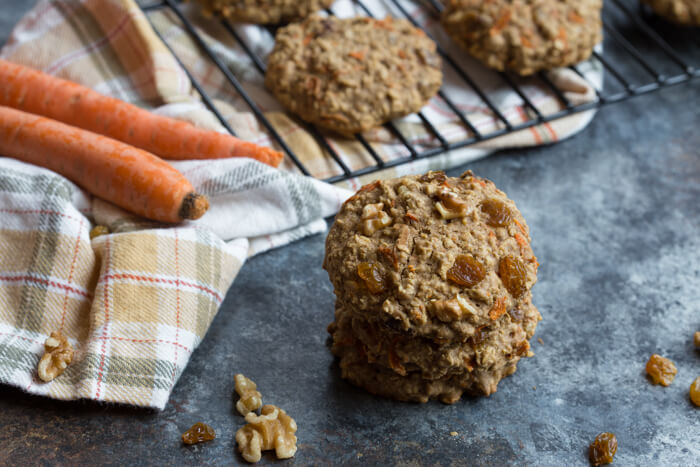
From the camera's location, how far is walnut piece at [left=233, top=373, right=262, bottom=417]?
2105 mm

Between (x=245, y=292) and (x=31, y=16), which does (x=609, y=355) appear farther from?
(x=31, y=16)

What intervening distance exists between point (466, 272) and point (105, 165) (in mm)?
1409

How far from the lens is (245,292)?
2.48 metres

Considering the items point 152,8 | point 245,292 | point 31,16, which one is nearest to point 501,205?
point 245,292

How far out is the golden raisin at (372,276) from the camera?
6.32ft

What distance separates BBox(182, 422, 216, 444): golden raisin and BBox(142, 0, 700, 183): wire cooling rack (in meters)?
1.08

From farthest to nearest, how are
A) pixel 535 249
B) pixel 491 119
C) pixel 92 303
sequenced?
1. pixel 491 119
2. pixel 535 249
3. pixel 92 303

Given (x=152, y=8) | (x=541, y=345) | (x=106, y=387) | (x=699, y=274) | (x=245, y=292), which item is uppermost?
(x=152, y=8)

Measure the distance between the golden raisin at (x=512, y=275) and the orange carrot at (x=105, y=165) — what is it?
1.08 metres

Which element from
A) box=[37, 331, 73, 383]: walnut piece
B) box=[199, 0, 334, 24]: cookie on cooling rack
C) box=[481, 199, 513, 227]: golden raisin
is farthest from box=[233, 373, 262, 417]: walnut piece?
box=[199, 0, 334, 24]: cookie on cooling rack

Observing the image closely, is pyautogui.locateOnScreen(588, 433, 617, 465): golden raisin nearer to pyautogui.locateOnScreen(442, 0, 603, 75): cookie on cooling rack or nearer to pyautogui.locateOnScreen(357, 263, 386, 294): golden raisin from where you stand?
pyautogui.locateOnScreen(357, 263, 386, 294): golden raisin

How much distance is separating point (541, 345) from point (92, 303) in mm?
1486

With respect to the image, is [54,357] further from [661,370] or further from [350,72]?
[661,370]

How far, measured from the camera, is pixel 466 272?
1.94 meters
